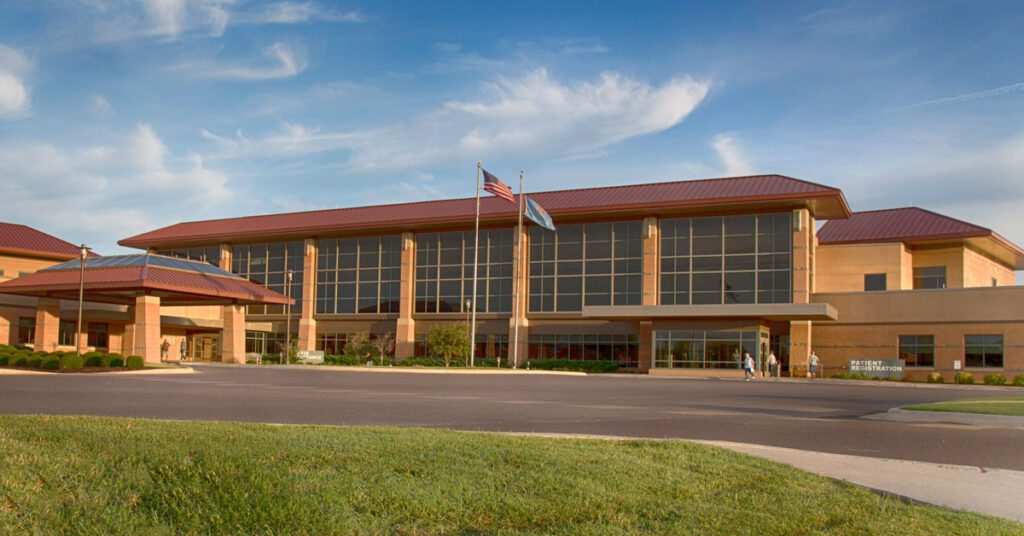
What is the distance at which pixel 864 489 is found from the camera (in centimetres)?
810

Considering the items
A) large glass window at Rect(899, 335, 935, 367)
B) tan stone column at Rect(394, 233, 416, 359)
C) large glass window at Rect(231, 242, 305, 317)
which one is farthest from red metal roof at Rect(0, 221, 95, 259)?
large glass window at Rect(899, 335, 935, 367)

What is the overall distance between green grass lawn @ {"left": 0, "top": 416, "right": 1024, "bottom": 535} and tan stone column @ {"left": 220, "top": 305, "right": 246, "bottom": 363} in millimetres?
49956

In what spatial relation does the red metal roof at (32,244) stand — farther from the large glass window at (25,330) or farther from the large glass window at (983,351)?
the large glass window at (983,351)

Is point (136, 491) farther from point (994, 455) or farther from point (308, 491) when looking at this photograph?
point (994, 455)

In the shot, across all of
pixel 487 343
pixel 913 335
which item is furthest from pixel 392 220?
pixel 913 335

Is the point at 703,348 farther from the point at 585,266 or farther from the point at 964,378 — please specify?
the point at 964,378

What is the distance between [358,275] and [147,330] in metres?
24.3

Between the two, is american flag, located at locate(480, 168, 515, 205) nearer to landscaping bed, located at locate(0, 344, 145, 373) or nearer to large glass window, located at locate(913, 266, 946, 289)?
landscaping bed, located at locate(0, 344, 145, 373)

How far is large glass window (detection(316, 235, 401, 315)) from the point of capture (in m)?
68.7

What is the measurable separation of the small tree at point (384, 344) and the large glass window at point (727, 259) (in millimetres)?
20780

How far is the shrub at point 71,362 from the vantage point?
35.8 m

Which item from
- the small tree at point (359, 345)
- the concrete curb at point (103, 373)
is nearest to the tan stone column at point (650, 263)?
the small tree at point (359, 345)

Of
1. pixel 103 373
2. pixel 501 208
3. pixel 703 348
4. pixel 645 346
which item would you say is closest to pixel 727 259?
pixel 703 348

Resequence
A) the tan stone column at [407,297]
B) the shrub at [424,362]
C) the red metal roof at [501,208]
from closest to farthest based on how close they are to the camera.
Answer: the red metal roof at [501,208], the shrub at [424,362], the tan stone column at [407,297]
